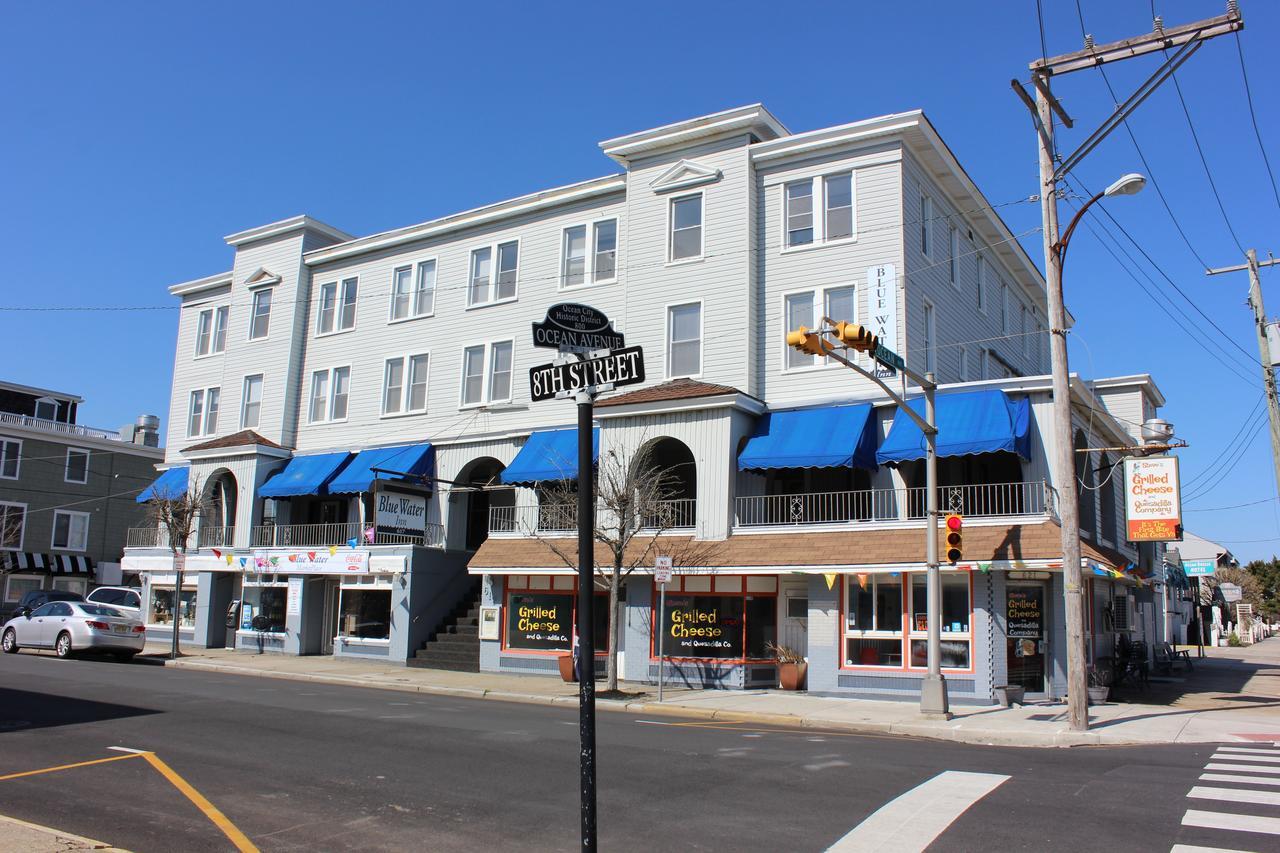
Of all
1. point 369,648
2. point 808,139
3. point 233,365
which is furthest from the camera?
point 233,365

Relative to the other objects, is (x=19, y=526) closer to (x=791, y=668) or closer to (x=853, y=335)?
(x=791, y=668)

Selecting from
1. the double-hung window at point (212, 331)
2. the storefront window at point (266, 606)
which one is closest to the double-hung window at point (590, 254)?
the storefront window at point (266, 606)

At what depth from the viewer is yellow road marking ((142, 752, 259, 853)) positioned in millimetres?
8305

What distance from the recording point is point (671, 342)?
27172 millimetres

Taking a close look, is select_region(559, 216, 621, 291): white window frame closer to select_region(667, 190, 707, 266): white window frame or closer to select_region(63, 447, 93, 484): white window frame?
select_region(667, 190, 707, 266): white window frame

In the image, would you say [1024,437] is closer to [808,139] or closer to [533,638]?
[808,139]

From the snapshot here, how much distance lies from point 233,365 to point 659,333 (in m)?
19.3

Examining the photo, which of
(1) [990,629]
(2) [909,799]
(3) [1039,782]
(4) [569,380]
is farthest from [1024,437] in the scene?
(4) [569,380]

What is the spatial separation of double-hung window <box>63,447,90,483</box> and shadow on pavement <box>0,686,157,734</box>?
38.0 metres

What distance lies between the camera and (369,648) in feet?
100

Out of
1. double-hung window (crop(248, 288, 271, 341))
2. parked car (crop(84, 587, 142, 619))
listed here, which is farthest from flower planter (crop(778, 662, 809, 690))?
double-hung window (crop(248, 288, 271, 341))

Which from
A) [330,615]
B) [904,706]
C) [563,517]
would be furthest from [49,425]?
[904,706]

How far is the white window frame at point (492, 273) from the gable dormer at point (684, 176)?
5.65 metres

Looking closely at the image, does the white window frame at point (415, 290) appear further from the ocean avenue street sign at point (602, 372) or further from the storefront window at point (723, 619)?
the ocean avenue street sign at point (602, 372)
